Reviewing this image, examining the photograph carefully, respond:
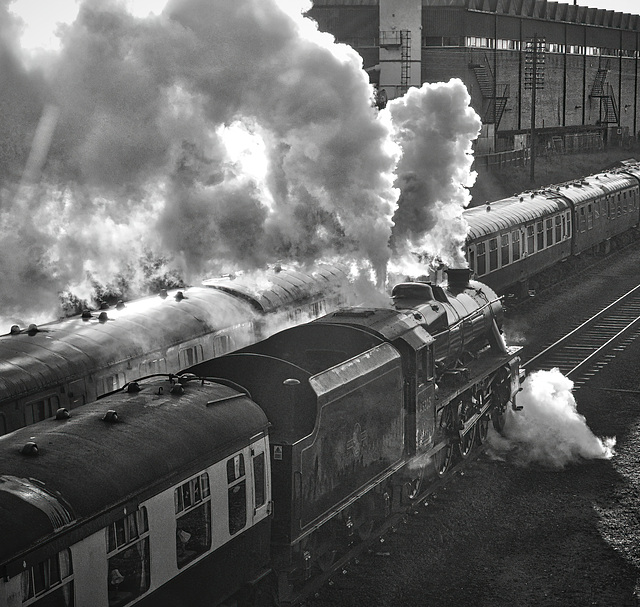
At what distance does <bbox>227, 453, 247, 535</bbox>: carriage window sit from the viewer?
9.14 meters

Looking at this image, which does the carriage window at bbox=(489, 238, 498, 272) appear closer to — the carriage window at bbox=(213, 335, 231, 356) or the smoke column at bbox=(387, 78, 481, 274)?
the smoke column at bbox=(387, 78, 481, 274)

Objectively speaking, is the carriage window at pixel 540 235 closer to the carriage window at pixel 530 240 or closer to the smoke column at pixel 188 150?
the carriage window at pixel 530 240

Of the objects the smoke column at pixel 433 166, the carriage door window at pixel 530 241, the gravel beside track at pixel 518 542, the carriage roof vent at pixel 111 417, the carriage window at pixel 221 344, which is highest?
the smoke column at pixel 433 166

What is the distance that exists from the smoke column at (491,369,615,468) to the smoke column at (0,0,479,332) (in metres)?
3.72

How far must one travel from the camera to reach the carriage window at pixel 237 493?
9.14 metres

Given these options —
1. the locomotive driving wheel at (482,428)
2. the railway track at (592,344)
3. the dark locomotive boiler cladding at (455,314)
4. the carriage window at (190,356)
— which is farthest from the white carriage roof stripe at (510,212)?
the carriage window at (190,356)

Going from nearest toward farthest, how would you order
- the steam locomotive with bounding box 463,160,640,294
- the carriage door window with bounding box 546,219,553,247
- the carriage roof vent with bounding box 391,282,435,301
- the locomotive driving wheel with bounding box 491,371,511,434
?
1. the carriage roof vent with bounding box 391,282,435,301
2. the locomotive driving wheel with bounding box 491,371,511,434
3. the steam locomotive with bounding box 463,160,640,294
4. the carriage door window with bounding box 546,219,553,247

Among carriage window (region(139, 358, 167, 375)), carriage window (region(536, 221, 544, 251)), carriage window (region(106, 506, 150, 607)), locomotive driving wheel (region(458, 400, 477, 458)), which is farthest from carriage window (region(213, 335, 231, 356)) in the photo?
carriage window (region(536, 221, 544, 251))

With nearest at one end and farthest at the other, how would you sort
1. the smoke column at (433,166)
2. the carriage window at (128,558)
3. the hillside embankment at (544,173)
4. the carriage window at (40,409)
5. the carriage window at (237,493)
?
1. the carriage window at (128,558)
2. the carriage window at (237,493)
3. the carriage window at (40,409)
4. the smoke column at (433,166)
5. the hillside embankment at (544,173)

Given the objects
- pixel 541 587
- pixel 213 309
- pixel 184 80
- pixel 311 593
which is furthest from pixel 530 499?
pixel 184 80

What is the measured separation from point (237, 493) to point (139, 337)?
6.00 m

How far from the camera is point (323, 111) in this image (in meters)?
16.3

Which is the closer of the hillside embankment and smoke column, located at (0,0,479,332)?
smoke column, located at (0,0,479,332)

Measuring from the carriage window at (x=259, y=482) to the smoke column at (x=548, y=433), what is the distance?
24.9 ft
